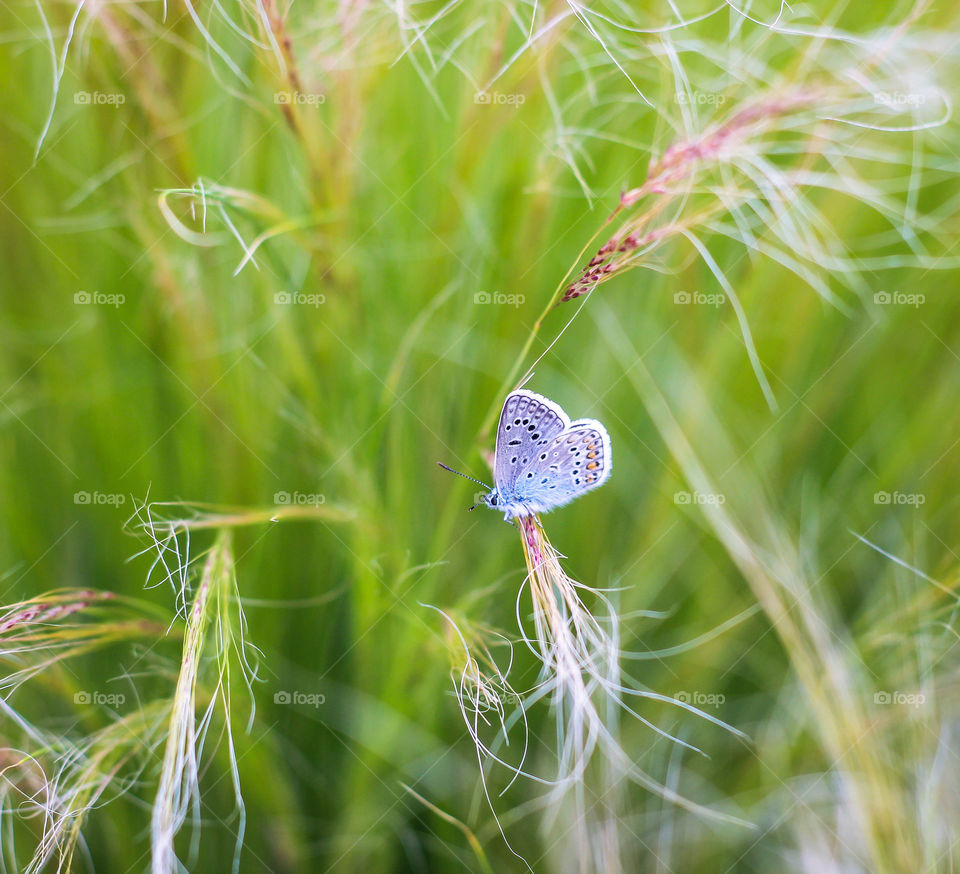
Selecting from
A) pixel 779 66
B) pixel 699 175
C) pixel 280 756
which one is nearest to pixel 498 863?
pixel 280 756

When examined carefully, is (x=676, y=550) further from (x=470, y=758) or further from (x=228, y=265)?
(x=228, y=265)
